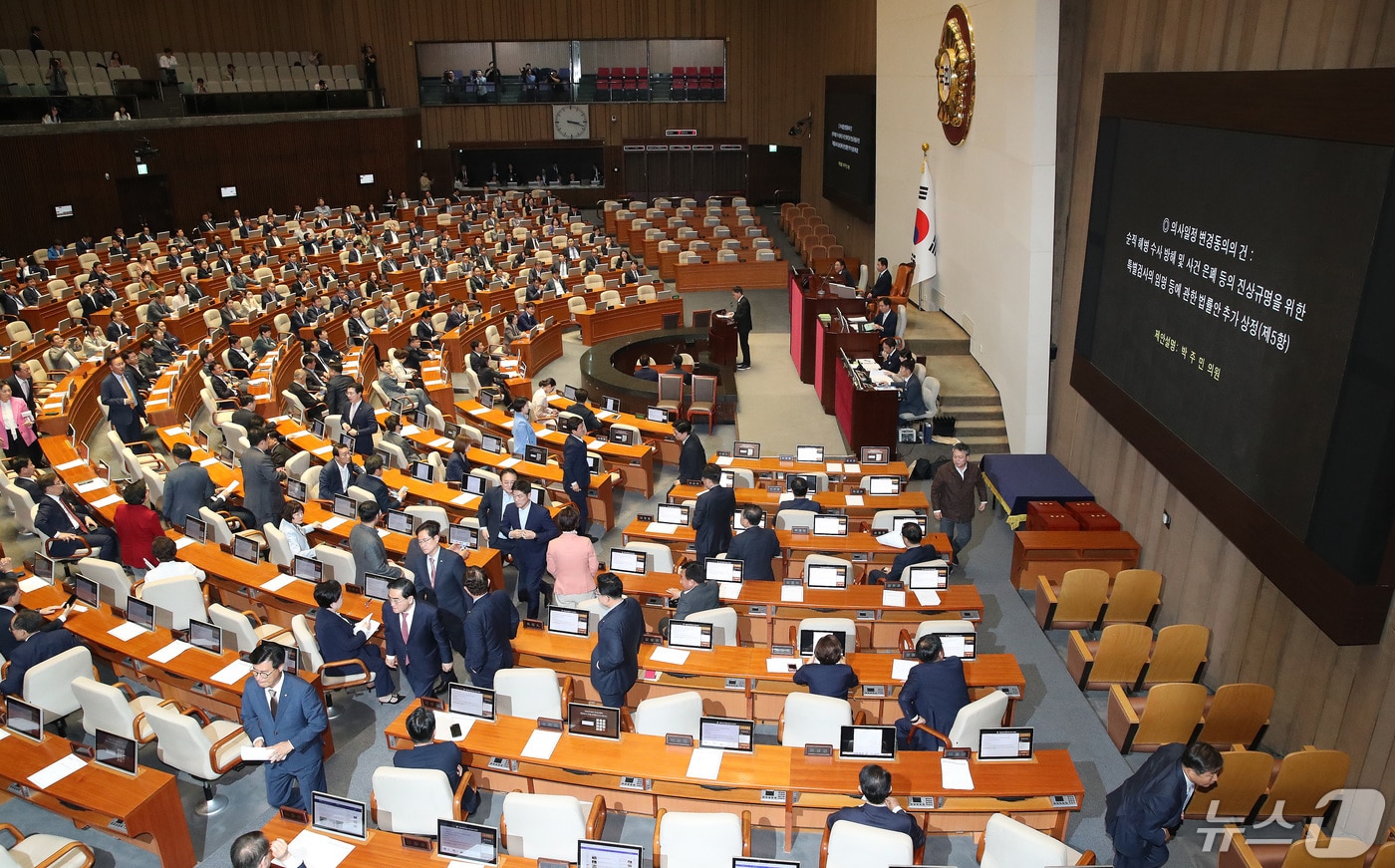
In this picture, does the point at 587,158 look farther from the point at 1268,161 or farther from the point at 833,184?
the point at 1268,161

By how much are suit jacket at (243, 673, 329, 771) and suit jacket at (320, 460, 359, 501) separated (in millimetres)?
4303

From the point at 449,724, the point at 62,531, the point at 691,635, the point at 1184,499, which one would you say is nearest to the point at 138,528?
the point at 62,531

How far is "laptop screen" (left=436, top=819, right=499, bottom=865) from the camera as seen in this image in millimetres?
5375

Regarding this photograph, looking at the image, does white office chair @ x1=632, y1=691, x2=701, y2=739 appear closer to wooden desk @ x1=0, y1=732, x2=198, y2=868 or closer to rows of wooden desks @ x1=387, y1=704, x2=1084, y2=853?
rows of wooden desks @ x1=387, y1=704, x2=1084, y2=853

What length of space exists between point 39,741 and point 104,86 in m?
24.4

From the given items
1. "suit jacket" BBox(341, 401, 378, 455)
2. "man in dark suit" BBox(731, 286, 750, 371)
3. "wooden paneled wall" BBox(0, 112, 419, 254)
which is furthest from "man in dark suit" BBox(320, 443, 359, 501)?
"wooden paneled wall" BBox(0, 112, 419, 254)

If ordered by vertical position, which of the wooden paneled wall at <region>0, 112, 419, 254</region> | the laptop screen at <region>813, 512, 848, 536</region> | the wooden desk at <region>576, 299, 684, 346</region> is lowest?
the wooden desk at <region>576, 299, 684, 346</region>

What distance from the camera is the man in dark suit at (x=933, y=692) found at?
661cm

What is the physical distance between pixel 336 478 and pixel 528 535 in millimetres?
2644

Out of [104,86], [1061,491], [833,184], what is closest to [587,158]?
[833,184]

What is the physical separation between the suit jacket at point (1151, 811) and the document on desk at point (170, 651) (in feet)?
22.8

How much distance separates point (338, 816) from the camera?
5.61 meters

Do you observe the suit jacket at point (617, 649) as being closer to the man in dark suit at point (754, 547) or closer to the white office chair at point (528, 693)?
the white office chair at point (528, 693)

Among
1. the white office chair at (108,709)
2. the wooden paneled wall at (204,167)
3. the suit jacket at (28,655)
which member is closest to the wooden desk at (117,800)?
the white office chair at (108,709)
